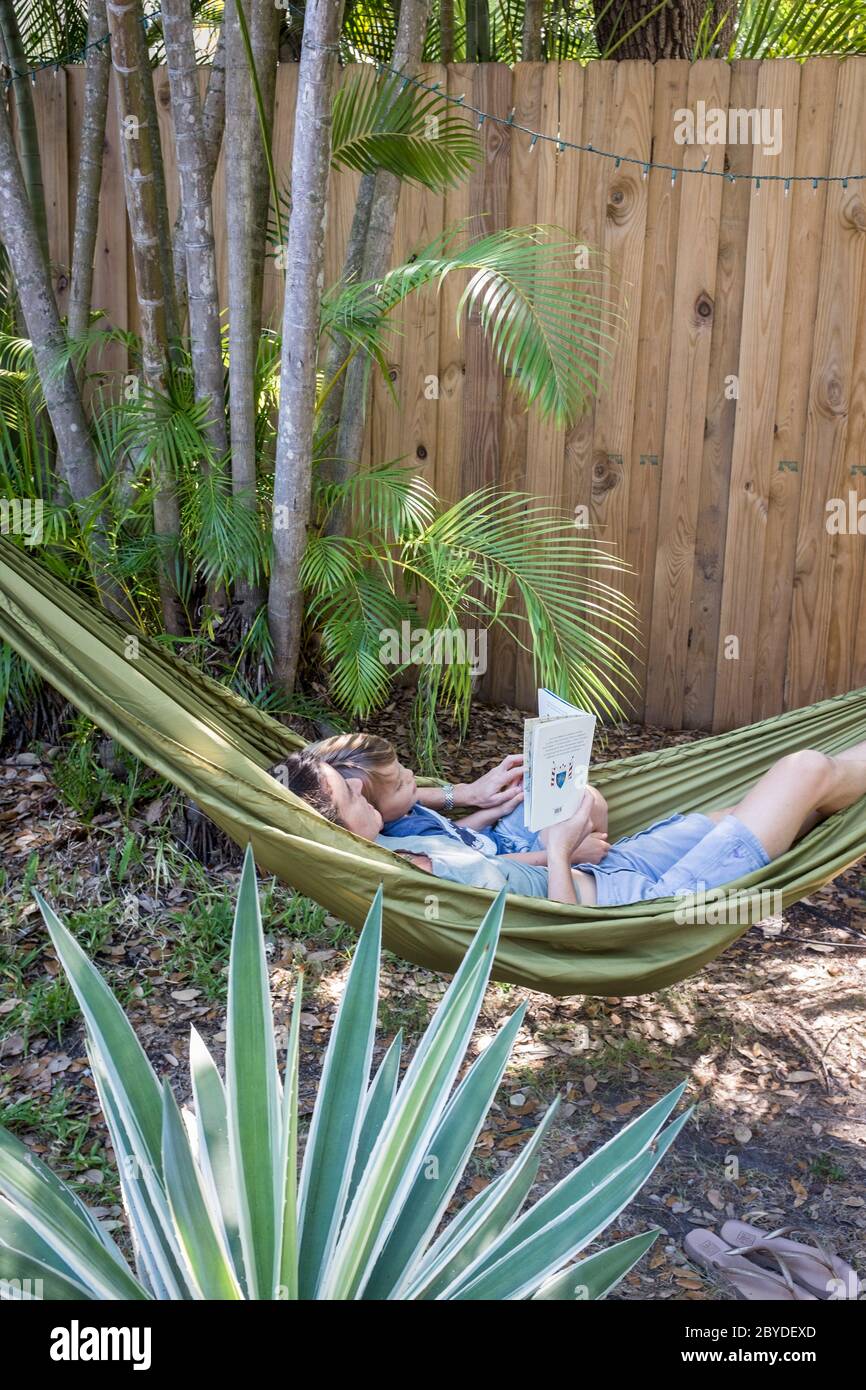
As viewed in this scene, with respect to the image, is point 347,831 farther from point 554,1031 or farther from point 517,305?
point 517,305

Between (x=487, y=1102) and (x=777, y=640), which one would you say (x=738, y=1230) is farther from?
(x=777, y=640)

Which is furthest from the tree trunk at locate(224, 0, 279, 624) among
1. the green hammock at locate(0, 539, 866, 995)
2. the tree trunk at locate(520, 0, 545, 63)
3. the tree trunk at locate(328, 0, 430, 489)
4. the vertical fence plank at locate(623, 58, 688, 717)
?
the tree trunk at locate(520, 0, 545, 63)

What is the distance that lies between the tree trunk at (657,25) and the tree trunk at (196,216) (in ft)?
6.92

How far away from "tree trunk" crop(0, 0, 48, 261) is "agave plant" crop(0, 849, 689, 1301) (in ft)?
9.11

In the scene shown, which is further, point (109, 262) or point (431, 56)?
point (431, 56)

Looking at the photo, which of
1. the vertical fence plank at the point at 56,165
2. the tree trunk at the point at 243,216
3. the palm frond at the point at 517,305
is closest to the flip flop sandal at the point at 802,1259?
the palm frond at the point at 517,305

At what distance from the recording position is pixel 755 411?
3.54m

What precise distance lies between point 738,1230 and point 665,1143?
28.7 inches

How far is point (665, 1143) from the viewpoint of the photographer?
46.8 inches

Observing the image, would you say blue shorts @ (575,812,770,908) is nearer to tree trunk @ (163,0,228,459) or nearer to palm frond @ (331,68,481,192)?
tree trunk @ (163,0,228,459)

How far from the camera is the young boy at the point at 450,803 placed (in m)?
2.39

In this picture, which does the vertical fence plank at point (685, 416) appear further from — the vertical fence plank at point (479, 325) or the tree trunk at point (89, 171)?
the tree trunk at point (89, 171)
